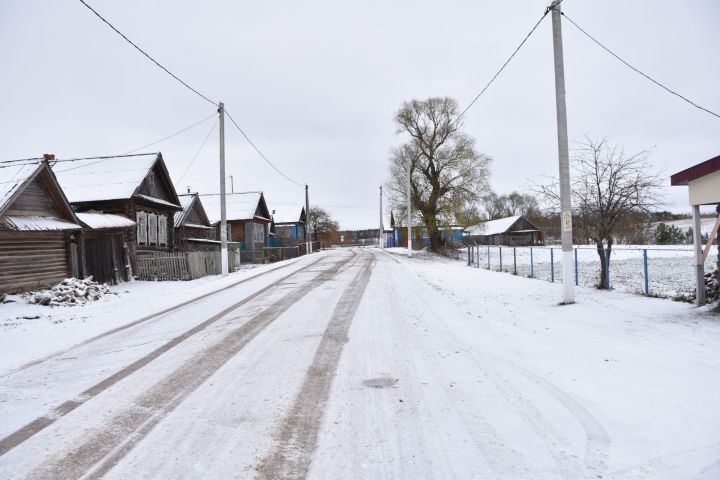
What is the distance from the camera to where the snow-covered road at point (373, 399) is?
10.4ft

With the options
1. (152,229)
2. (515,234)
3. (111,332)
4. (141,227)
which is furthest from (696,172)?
(515,234)

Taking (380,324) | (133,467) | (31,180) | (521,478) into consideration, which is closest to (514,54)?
(380,324)

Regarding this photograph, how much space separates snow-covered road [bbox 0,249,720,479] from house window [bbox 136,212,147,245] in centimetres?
1589

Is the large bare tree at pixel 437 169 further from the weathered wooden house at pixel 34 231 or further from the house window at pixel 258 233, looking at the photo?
the weathered wooden house at pixel 34 231

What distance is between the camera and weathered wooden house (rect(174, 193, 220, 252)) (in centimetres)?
3061

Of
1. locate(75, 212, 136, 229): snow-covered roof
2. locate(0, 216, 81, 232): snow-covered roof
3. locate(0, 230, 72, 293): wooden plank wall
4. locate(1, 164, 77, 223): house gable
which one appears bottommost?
locate(0, 230, 72, 293): wooden plank wall

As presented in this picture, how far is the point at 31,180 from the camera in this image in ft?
45.9

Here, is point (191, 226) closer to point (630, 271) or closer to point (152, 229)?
point (152, 229)

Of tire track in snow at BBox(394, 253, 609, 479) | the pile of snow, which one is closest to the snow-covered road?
tire track in snow at BBox(394, 253, 609, 479)

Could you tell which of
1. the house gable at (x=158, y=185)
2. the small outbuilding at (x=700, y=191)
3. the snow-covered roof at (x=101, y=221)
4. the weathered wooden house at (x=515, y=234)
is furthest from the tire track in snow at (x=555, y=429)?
the weathered wooden house at (x=515, y=234)

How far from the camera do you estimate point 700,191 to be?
889 cm

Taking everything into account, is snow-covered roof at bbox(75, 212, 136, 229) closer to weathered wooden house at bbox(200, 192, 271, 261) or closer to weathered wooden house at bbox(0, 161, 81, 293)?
weathered wooden house at bbox(0, 161, 81, 293)

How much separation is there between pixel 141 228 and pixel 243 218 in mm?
18175

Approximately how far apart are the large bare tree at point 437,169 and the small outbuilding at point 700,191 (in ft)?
94.8
